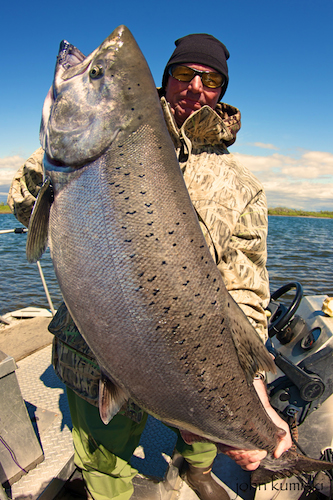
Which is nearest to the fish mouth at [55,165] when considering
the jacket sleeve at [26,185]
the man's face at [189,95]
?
the jacket sleeve at [26,185]

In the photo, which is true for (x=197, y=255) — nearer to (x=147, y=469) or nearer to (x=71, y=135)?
(x=71, y=135)

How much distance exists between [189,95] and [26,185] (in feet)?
4.23

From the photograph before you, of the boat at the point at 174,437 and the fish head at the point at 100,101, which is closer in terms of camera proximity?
the fish head at the point at 100,101

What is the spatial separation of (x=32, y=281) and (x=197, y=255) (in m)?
12.7

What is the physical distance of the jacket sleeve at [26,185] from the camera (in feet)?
6.72

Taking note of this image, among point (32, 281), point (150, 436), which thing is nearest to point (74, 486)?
point (150, 436)

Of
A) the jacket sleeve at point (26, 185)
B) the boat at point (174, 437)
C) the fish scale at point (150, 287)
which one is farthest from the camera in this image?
the boat at point (174, 437)

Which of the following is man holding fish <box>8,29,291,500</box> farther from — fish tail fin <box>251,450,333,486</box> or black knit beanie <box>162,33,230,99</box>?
fish tail fin <box>251,450,333,486</box>

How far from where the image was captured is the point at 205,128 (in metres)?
2.10

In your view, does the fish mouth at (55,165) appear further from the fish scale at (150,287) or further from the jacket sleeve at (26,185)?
the jacket sleeve at (26,185)

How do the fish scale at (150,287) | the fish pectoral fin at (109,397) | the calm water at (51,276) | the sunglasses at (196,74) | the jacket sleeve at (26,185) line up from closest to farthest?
1. the fish scale at (150,287)
2. the fish pectoral fin at (109,397)
3. the jacket sleeve at (26,185)
4. the sunglasses at (196,74)
5. the calm water at (51,276)

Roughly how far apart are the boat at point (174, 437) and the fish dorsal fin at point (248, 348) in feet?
3.58

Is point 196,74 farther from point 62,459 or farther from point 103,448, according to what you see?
point 62,459

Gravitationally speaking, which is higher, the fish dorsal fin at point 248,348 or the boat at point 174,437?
the fish dorsal fin at point 248,348
